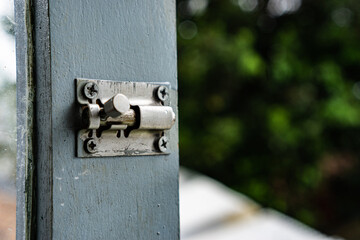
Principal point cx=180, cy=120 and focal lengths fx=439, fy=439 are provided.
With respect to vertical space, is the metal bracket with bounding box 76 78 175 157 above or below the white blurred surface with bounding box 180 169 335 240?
above

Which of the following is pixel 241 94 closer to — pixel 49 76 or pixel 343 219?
pixel 343 219

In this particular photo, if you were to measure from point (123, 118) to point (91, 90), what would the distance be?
0.05 m

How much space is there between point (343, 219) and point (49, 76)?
5.48 m

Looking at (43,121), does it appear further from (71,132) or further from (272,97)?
(272,97)

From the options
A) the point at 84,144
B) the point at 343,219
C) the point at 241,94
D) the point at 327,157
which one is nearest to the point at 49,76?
the point at 84,144

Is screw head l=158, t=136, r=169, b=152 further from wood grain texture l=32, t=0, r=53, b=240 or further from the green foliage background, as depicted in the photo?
the green foliage background

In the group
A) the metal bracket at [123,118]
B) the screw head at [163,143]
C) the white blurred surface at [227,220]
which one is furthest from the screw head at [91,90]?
the white blurred surface at [227,220]

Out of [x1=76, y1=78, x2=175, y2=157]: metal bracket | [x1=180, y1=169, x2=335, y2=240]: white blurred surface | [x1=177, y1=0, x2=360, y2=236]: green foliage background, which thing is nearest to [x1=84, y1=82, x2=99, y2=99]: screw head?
[x1=76, y1=78, x2=175, y2=157]: metal bracket

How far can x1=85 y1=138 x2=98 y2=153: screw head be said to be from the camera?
0.54 m

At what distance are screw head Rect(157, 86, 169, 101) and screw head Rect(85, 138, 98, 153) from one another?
117mm

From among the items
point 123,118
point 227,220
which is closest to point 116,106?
point 123,118

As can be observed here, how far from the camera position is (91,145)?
0.54 m

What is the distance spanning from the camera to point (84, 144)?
54 centimetres

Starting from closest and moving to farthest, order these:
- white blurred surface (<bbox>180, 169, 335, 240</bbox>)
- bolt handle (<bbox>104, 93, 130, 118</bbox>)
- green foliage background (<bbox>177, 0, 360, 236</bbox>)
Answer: bolt handle (<bbox>104, 93, 130, 118</bbox>) < white blurred surface (<bbox>180, 169, 335, 240</bbox>) < green foliage background (<bbox>177, 0, 360, 236</bbox>)
